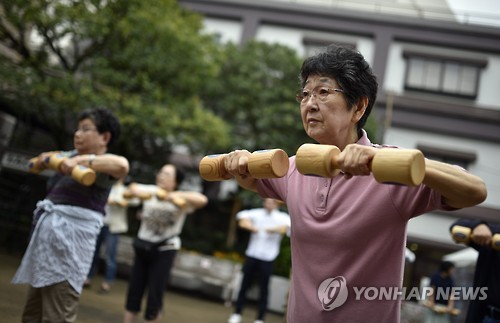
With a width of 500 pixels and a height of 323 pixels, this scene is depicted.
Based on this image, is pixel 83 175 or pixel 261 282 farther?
pixel 261 282

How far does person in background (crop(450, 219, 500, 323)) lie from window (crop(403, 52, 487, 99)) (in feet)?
46.8

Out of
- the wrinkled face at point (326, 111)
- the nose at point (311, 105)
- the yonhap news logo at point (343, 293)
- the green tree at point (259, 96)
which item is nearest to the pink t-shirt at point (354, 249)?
the yonhap news logo at point (343, 293)

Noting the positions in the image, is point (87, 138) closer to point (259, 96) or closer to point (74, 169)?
point (74, 169)

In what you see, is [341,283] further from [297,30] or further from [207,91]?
[297,30]

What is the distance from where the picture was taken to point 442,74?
1709 cm

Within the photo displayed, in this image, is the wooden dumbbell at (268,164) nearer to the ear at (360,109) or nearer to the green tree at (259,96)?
the ear at (360,109)

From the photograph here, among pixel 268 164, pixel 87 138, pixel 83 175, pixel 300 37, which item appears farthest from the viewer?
pixel 300 37

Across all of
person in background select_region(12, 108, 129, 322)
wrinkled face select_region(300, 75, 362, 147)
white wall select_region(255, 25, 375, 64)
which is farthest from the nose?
white wall select_region(255, 25, 375, 64)

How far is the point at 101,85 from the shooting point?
423 inches

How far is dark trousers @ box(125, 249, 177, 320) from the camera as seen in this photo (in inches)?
195

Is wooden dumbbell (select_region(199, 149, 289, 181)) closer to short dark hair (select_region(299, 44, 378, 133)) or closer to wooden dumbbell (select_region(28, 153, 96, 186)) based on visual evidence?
short dark hair (select_region(299, 44, 378, 133))

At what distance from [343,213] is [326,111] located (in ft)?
1.37

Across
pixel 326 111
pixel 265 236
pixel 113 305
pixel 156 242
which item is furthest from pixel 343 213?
pixel 113 305

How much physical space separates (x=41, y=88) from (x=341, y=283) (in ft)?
30.1
